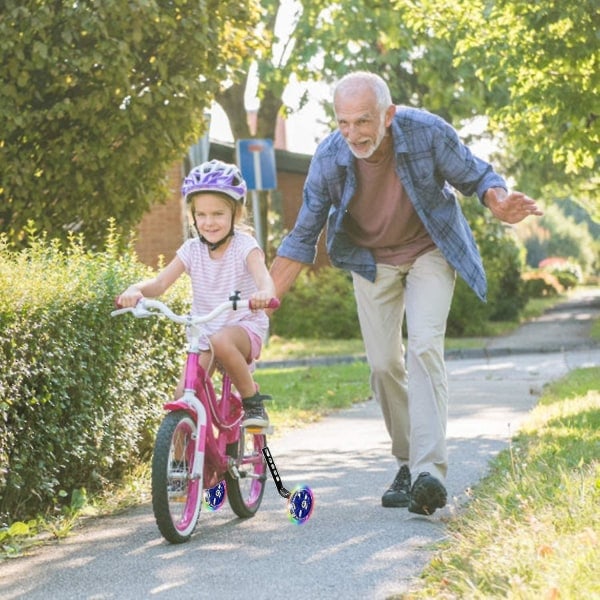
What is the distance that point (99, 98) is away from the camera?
31.8ft

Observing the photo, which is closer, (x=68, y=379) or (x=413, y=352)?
(x=413, y=352)

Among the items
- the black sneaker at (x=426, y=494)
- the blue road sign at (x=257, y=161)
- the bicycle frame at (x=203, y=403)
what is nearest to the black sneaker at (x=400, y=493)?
the black sneaker at (x=426, y=494)

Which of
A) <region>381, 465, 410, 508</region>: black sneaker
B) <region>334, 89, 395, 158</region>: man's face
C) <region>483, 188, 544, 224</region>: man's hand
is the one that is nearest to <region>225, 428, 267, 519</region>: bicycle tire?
<region>381, 465, 410, 508</region>: black sneaker

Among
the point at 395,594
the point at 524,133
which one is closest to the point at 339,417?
the point at 524,133

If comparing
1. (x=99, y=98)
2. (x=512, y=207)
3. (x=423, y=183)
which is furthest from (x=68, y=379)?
(x=99, y=98)

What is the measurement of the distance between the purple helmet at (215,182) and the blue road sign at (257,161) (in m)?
14.3

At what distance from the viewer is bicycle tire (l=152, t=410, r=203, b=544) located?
5691 mm

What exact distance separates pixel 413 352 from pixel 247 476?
0.99 m

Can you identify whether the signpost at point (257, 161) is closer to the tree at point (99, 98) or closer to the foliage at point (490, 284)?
the foliage at point (490, 284)

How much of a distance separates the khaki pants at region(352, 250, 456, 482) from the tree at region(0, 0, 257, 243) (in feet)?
12.0

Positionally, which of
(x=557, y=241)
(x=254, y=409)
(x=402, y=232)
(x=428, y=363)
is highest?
(x=557, y=241)

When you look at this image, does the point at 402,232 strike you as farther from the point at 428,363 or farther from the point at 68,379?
the point at 68,379

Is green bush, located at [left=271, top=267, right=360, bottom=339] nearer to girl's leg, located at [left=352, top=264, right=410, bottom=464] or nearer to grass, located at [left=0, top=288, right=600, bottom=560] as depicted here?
grass, located at [left=0, top=288, right=600, bottom=560]

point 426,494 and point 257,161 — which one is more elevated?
point 257,161
